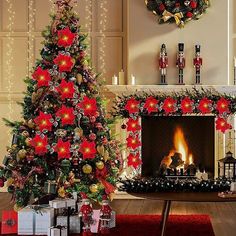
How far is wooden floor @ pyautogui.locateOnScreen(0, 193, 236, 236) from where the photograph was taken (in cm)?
612

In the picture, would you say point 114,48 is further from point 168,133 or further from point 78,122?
point 78,122

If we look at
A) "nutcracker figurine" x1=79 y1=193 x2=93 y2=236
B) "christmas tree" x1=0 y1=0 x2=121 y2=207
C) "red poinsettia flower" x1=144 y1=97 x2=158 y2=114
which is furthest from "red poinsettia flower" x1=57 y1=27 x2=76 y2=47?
"nutcracker figurine" x1=79 y1=193 x2=93 y2=236

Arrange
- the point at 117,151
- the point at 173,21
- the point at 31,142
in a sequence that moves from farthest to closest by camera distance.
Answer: the point at 173,21 < the point at 117,151 < the point at 31,142

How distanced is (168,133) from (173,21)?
1.33 m

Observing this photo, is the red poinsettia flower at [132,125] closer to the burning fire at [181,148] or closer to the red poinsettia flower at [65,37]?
the burning fire at [181,148]

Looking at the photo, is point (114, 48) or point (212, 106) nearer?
point (212, 106)

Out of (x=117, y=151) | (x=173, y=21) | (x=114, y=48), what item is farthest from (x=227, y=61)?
(x=117, y=151)

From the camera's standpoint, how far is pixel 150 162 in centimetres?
783

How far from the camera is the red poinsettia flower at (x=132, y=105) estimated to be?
281 inches

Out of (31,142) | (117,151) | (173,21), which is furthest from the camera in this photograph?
(173,21)

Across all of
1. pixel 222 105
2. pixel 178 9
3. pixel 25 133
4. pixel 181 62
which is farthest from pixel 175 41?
pixel 25 133

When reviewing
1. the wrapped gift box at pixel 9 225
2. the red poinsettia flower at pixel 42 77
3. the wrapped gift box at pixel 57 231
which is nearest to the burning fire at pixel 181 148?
the red poinsettia flower at pixel 42 77

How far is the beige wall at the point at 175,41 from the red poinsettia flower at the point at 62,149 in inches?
77.7

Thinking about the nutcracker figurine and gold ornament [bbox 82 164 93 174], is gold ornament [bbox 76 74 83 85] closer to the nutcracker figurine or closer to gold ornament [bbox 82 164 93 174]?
gold ornament [bbox 82 164 93 174]
